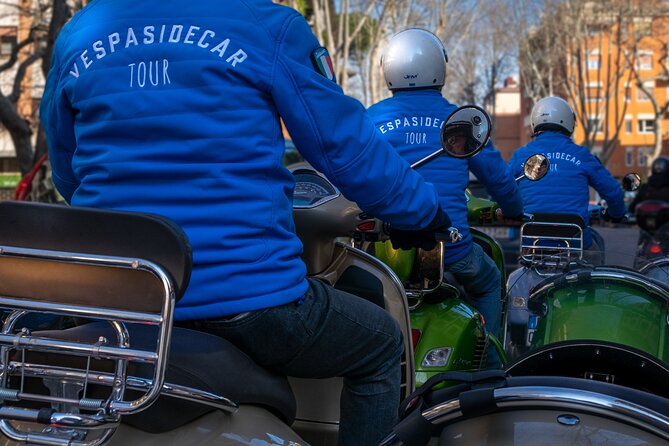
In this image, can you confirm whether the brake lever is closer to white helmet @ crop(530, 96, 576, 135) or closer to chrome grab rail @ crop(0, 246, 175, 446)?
chrome grab rail @ crop(0, 246, 175, 446)

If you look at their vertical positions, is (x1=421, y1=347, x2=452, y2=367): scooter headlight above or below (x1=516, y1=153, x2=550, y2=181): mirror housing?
below

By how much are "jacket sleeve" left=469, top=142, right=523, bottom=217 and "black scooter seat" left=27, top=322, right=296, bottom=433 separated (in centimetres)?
272

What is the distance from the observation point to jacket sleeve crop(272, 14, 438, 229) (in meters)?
2.21

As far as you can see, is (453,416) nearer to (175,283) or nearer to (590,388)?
(590,388)

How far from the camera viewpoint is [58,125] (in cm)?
250

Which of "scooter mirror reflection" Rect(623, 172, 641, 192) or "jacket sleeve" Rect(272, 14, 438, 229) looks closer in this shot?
"jacket sleeve" Rect(272, 14, 438, 229)

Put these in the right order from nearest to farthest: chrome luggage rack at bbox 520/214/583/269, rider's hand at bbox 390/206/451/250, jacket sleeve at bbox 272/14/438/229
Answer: jacket sleeve at bbox 272/14/438/229
rider's hand at bbox 390/206/451/250
chrome luggage rack at bbox 520/214/583/269

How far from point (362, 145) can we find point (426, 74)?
2460 millimetres

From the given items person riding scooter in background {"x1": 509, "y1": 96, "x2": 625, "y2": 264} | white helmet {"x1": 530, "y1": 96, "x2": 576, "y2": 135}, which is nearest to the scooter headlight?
person riding scooter in background {"x1": 509, "y1": 96, "x2": 625, "y2": 264}

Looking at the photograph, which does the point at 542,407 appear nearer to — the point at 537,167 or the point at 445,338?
the point at 445,338

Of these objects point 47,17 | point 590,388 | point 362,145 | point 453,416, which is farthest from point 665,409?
point 47,17

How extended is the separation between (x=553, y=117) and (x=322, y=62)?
5368mm

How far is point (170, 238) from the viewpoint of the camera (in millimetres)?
1789

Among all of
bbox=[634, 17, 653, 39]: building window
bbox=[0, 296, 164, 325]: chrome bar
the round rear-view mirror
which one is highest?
bbox=[634, 17, 653, 39]: building window
